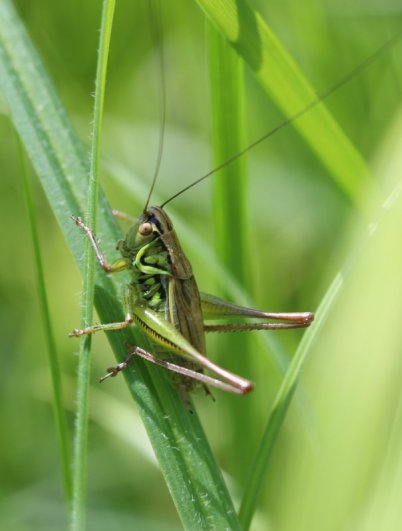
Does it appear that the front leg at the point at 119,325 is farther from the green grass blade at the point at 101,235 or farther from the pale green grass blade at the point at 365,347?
the pale green grass blade at the point at 365,347

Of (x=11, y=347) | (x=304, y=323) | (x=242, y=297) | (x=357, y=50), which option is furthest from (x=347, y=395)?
(x=357, y=50)

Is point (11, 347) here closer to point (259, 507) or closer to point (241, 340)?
point (241, 340)

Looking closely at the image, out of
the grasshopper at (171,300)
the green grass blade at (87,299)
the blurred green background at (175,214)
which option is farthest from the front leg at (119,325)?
the blurred green background at (175,214)

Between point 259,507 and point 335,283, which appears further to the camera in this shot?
point 259,507

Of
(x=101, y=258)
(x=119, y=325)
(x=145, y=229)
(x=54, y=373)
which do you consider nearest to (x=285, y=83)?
(x=145, y=229)

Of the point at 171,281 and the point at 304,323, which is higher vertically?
the point at 171,281
